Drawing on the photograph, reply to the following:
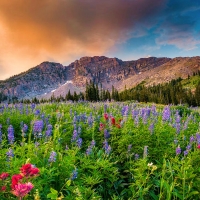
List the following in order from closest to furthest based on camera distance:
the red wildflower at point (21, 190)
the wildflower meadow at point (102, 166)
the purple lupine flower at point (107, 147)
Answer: the red wildflower at point (21, 190) → the wildflower meadow at point (102, 166) → the purple lupine flower at point (107, 147)

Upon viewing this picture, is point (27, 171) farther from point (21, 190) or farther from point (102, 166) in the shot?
point (102, 166)

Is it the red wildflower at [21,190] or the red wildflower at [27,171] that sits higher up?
the red wildflower at [27,171]

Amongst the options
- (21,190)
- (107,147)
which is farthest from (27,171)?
(107,147)

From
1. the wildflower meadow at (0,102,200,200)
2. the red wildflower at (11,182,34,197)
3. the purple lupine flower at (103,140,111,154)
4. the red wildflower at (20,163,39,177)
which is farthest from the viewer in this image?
the purple lupine flower at (103,140,111,154)

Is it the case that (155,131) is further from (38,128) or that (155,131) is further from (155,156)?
(38,128)

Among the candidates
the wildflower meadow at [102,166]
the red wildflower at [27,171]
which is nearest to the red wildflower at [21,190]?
the wildflower meadow at [102,166]

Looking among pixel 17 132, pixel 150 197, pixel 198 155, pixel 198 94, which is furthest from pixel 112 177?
pixel 198 94

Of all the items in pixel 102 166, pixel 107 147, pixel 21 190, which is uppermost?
pixel 21 190

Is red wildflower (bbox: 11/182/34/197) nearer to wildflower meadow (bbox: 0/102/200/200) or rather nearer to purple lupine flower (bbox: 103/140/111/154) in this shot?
wildflower meadow (bbox: 0/102/200/200)

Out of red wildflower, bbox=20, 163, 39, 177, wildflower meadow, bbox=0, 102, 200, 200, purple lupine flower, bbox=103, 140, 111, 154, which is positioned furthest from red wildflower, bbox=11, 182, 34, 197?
purple lupine flower, bbox=103, 140, 111, 154

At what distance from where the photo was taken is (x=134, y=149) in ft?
15.8

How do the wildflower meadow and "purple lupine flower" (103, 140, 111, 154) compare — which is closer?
the wildflower meadow

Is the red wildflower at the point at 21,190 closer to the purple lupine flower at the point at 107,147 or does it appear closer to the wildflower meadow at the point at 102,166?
the wildflower meadow at the point at 102,166

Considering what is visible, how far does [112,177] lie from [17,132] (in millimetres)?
3822
